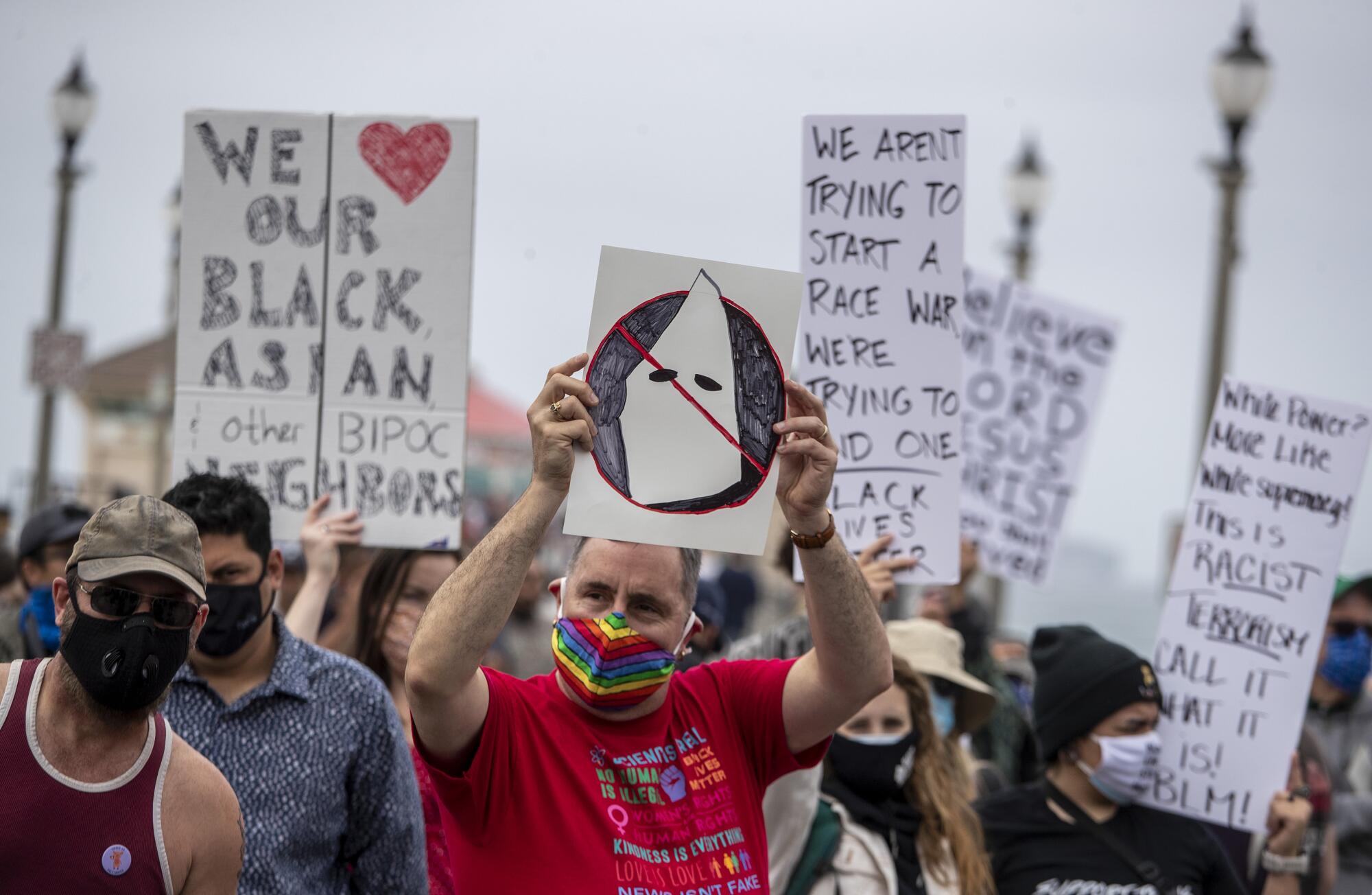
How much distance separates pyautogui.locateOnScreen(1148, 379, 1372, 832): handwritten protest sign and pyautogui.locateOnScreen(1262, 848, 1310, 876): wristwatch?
137 mm

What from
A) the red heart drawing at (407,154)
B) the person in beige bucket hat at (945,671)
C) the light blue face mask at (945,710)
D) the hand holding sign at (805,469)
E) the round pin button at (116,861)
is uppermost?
the red heart drawing at (407,154)

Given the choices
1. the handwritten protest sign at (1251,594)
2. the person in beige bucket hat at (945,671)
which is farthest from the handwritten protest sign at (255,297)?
the handwritten protest sign at (1251,594)

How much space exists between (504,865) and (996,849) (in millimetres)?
2091

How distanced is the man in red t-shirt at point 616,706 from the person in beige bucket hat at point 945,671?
177 centimetres

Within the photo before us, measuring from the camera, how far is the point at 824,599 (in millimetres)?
2912

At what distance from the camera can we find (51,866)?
7.36 feet

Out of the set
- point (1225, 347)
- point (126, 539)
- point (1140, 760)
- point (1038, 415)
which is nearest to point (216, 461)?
point (126, 539)

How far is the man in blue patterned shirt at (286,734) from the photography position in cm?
307

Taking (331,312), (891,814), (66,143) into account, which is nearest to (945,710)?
(891,814)

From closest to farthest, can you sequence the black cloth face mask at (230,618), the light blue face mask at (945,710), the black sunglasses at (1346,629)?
1. the black cloth face mask at (230,618)
2. the light blue face mask at (945,710)
3. the black sunglasses at (1346,629)

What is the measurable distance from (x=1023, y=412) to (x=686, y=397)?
4210 mm

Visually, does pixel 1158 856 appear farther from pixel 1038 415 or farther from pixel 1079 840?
pixel 1038 415

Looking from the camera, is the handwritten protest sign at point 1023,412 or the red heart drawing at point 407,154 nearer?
the red heart drawing at point 407,154

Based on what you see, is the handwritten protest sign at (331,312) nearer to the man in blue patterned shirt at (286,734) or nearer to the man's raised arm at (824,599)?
the man in blue patterned shirt at (286,734)
